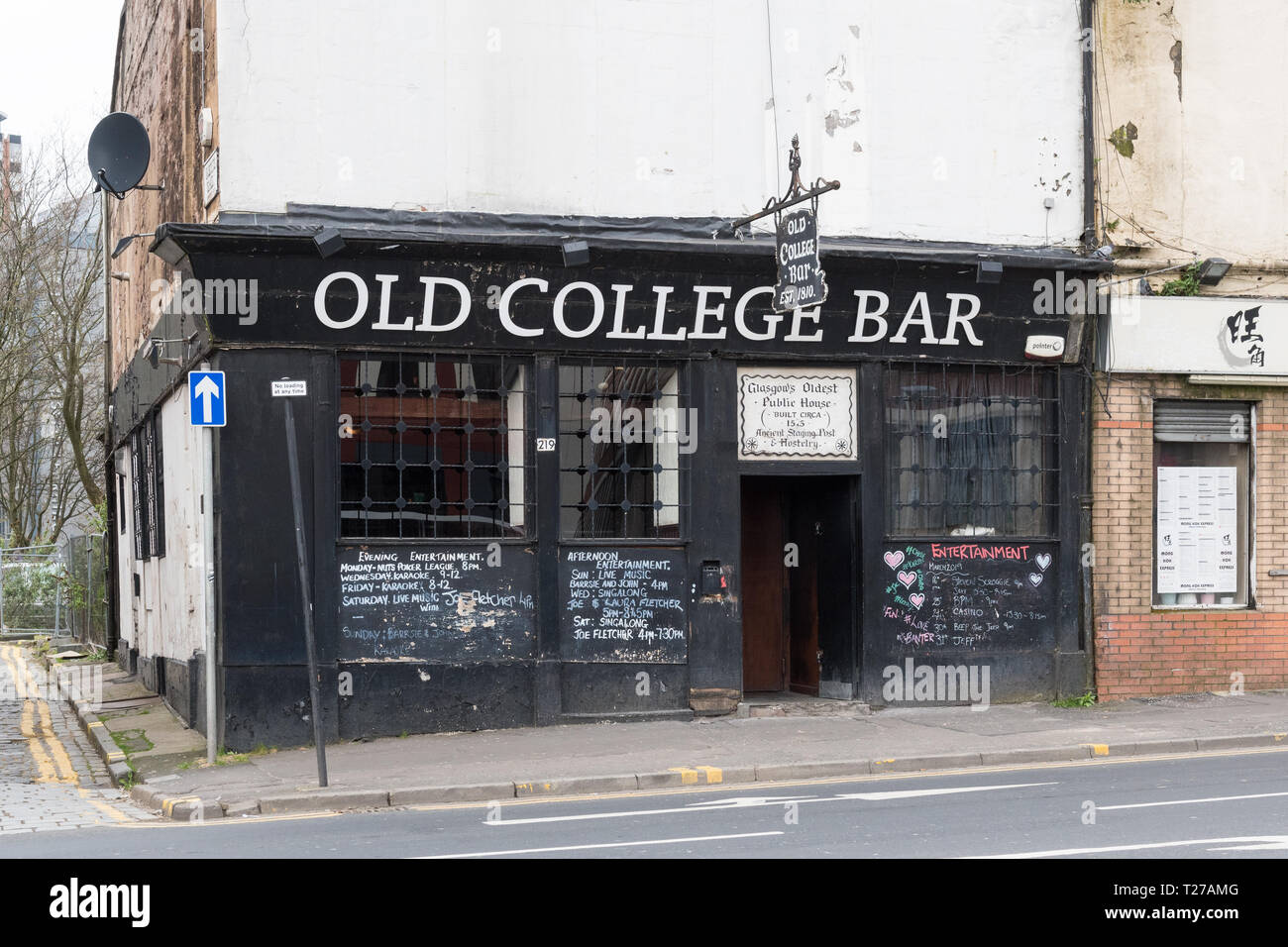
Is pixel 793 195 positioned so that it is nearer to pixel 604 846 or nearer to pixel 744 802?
pixel 744 802

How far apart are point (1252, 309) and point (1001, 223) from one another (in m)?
2.94

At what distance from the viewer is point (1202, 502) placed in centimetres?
1562

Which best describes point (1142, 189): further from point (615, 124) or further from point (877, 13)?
point (615, 124)

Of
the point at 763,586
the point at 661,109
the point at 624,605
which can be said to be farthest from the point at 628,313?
the point at 763,586

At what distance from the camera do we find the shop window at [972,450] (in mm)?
14828

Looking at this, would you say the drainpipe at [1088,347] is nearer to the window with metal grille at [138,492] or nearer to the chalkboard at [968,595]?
the chalkboard at [968,595]

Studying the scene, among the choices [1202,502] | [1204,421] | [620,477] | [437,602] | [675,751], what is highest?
[1204,421]

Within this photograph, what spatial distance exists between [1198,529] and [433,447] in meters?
8.36

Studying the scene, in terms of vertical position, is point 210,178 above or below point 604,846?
above

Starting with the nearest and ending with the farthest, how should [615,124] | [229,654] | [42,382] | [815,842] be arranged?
[815,842] → [229,654] → [615,124] → [42,382]

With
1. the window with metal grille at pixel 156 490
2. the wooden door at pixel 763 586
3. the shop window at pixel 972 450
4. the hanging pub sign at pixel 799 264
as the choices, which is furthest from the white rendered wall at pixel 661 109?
the window with metal grille at pixel 156 490

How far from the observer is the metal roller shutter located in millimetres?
15367

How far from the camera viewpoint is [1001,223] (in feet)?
48.9

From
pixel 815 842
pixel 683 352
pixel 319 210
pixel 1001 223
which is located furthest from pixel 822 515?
pixel 815 842
